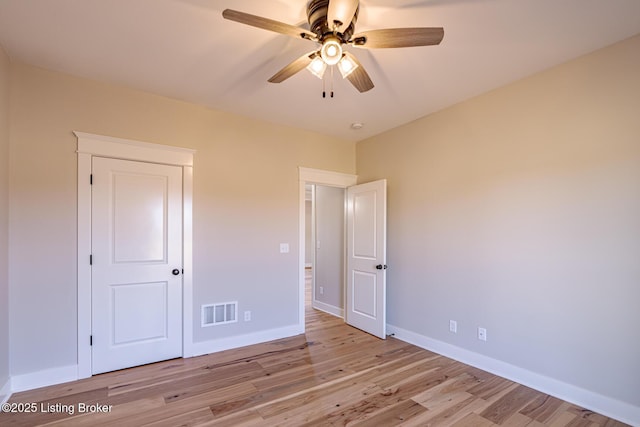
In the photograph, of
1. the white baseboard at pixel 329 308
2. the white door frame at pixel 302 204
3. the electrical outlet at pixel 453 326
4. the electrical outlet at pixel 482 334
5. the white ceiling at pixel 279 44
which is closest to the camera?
the white ceiling at pixel 279 44

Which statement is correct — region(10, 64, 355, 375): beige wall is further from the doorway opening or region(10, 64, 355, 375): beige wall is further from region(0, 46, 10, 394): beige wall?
the doorway opening

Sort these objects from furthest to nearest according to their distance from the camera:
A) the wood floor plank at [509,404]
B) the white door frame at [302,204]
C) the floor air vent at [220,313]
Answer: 1. the white door frame at [302,204]
2. the floor air vent at [220,313]
3. the wood floor plank at [509,404]

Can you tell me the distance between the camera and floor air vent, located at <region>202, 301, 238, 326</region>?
3439mm

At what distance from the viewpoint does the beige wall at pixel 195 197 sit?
2.62 meters

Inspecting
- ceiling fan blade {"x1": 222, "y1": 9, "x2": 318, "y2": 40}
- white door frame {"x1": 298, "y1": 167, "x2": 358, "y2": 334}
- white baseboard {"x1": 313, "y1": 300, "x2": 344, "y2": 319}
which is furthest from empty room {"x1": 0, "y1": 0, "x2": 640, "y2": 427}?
white baseboard {"x1": 313, "y1": 300, "x2": 344, "y2": 319}

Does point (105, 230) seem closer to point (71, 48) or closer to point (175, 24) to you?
point (71, 48)

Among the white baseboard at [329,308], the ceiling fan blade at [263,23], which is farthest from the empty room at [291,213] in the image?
the white baseboard at [329,308]

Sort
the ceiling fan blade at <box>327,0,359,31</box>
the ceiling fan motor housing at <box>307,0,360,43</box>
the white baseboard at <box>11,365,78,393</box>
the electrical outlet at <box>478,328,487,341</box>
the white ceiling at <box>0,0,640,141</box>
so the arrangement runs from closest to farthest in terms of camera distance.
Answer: the ceiling fan blade at <box>327,0,359,31</box> → the ceiling fan motor housing at <box>307,0,360,43</box> → the white ceiling at <box>0,0,640,141</box> → the white baseboard at <box>11,365,78,393</box> → the electrical outlet at <box>478,328,487,341</box>

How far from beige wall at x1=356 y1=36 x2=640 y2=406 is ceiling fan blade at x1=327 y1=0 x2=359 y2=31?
6.79ft

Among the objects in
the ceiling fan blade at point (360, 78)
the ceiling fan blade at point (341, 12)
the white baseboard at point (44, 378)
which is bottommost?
the white baseboard at point (44, 378)

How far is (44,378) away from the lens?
104 inches

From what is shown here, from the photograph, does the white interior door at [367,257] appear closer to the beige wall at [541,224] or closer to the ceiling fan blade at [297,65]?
the beige wall at [541,224]

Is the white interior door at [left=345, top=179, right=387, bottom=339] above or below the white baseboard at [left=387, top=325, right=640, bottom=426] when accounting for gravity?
above

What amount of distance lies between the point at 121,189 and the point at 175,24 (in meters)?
1.70
